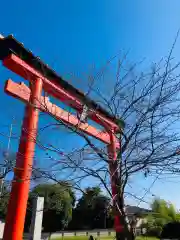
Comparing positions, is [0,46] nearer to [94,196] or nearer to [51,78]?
[51,78]

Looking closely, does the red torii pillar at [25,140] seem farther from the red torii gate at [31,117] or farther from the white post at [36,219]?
the white post at [36,219]

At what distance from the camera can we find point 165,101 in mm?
2363

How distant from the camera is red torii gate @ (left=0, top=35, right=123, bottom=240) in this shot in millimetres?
2611

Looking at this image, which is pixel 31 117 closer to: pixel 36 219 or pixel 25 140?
pixel 25 140

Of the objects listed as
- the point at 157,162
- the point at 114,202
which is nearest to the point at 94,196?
the point at 114,202

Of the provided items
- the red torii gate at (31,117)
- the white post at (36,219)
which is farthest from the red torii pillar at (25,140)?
the white post at (36,219)

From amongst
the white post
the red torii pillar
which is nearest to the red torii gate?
the red torii pillar

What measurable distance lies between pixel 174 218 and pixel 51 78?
2045 cm

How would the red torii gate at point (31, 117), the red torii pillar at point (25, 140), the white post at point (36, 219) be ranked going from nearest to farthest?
1. the red torii gate at point (31, 117)
2. the red torii pillar at point (25, 140)
3. the white post at point (36, 219)

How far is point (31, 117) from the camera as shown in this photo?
3887 mm

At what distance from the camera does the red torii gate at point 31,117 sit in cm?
261

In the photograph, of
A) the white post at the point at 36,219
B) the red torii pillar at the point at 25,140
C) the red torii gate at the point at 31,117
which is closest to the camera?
the red torii gate at the point at 31,117

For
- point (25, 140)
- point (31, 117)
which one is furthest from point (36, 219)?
point (31, 117)

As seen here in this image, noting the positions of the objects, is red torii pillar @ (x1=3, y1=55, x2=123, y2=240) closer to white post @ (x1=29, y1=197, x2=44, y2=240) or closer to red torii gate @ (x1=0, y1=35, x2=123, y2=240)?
red torii gate @ (x1=0, y1=35, x2=123, y2=240)
